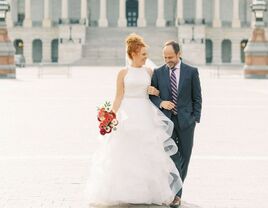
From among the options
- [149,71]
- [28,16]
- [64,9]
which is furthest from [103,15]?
[149,71]

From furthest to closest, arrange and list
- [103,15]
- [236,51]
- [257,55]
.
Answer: [103,15]
[236,51]
[257,55]

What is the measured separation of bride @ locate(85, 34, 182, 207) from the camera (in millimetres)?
8938

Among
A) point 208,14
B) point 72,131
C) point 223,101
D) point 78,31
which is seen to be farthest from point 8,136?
point 208,14

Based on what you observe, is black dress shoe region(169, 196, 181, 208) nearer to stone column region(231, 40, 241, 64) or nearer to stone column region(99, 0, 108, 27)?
stone column region(231, 40, 241, 64)

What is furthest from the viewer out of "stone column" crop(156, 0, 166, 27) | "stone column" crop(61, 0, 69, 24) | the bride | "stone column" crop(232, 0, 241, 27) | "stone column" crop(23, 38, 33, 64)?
"stone column" crop(232, 0, 241, 27)

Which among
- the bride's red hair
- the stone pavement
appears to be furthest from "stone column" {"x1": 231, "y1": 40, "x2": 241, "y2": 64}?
the bride's red hair

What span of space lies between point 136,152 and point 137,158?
0.09 meters

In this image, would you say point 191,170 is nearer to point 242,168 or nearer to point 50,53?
point 242,168

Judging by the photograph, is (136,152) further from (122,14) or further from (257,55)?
(122,14)

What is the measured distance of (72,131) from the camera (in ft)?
57.9

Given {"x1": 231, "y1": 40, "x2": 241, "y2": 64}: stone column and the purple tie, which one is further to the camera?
{"x1": 231, "y1": 40, "x2": 241, "y2": 64}: stone column

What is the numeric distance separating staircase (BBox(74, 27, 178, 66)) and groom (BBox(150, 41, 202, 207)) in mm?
64355

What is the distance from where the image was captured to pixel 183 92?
910 cm

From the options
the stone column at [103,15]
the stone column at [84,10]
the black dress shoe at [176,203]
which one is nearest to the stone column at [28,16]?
the stone column at [84,10]
